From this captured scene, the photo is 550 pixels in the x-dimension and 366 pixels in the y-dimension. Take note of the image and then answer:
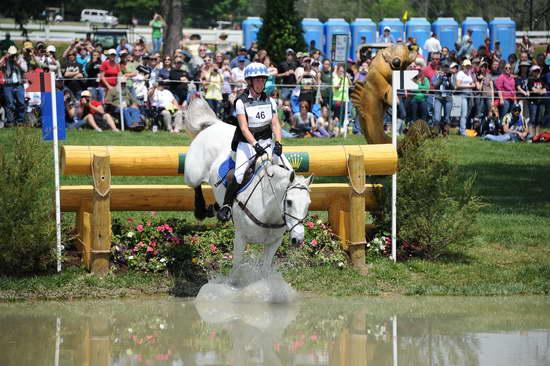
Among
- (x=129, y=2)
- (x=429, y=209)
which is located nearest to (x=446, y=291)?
(x=429, y=209)

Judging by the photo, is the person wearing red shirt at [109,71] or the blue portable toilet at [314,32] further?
the blue portable toilet at [314,32]

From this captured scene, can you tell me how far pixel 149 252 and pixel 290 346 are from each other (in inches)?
148

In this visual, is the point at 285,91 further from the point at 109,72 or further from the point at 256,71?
the point at 256,71

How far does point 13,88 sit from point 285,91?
7.20 meters

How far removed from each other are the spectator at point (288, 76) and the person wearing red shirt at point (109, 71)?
4.45m

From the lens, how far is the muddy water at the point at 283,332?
8.41 metres

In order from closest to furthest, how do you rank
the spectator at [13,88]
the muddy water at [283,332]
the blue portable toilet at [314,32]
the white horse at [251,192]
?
the muddy water at [283,332] → the white horse at [251,192] → the spectator at [13,88] → the blue portable toilet at [314,32]

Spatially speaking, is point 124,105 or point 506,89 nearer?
point 124,105

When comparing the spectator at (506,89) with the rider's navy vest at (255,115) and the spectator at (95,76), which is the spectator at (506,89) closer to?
the spectator at (95,76)

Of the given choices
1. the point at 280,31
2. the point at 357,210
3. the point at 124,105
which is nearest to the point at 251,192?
the point at 357,210

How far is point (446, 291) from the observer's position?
11.5m

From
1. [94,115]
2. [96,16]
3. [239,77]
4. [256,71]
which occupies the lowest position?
[94,115]

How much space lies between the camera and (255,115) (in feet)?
34.9

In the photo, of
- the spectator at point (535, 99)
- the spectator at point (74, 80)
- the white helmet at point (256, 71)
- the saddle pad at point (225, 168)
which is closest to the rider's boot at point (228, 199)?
the saddle pad at point (225, 168)
